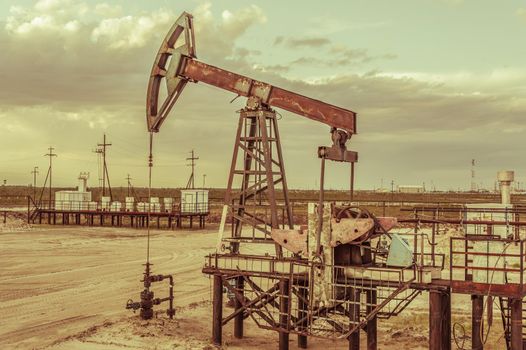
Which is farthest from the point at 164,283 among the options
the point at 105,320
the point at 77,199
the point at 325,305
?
the point at 77,199

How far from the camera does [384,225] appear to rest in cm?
1247

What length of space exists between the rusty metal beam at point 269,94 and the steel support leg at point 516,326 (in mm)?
4734

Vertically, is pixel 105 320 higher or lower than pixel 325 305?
lower

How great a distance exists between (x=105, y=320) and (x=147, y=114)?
579 centimetres

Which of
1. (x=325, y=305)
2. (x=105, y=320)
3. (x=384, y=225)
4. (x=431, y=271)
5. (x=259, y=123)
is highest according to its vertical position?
(x=259, y=123)

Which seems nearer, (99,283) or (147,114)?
(147,114)

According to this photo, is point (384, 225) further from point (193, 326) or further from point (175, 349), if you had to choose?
point (193, 326)

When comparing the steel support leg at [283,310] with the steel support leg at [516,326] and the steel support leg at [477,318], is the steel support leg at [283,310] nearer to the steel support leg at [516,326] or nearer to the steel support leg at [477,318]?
the steel support leg at [477,318]

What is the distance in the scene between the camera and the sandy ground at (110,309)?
48.3 ft

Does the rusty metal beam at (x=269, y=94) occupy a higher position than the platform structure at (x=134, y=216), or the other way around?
the rusty metal beam at (x=269, y=94)

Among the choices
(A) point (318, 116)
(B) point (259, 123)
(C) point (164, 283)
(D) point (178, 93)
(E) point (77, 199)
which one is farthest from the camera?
(E) point (77, 199)

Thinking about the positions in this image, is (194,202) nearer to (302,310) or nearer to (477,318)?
(302,310)

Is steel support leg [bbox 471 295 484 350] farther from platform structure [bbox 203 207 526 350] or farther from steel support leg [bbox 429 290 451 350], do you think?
steel support leg [bbox 429 290 451 350]

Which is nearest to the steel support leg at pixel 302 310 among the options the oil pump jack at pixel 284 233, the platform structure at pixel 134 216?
the oil pump jack at pixel 284 233
